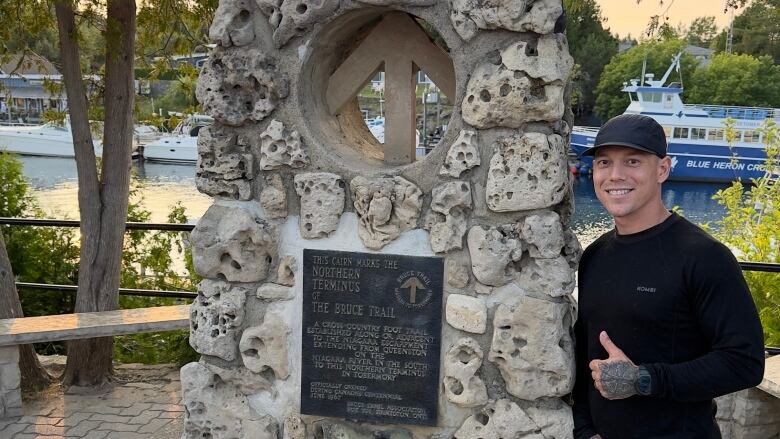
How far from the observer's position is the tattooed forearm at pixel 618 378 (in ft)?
7.29

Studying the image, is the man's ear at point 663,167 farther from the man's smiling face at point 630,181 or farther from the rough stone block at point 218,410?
the rough stone block at point 218,410

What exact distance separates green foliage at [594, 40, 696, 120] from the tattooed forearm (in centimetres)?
2977

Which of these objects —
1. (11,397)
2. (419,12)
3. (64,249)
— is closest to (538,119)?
(419,12)

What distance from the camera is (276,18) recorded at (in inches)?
112

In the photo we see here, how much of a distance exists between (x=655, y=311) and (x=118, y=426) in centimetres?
388

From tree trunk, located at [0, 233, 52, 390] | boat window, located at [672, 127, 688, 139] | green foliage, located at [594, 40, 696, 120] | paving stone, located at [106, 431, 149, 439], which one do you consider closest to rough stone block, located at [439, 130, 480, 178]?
paving stone, located at [106, 431, 149, 439]

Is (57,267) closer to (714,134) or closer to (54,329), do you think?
(54,329)

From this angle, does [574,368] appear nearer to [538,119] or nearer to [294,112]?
[538,119]

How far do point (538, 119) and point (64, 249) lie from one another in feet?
20.7

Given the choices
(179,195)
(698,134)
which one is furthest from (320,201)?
(698,134)

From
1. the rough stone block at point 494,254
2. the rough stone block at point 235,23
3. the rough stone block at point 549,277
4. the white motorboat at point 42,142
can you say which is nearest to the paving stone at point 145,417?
the rough stone block at point 235,23

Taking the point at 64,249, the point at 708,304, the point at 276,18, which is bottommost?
the point at 64,249

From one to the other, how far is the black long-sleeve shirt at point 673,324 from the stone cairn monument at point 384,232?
29 cm

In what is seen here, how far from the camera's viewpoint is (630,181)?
2301 mm
